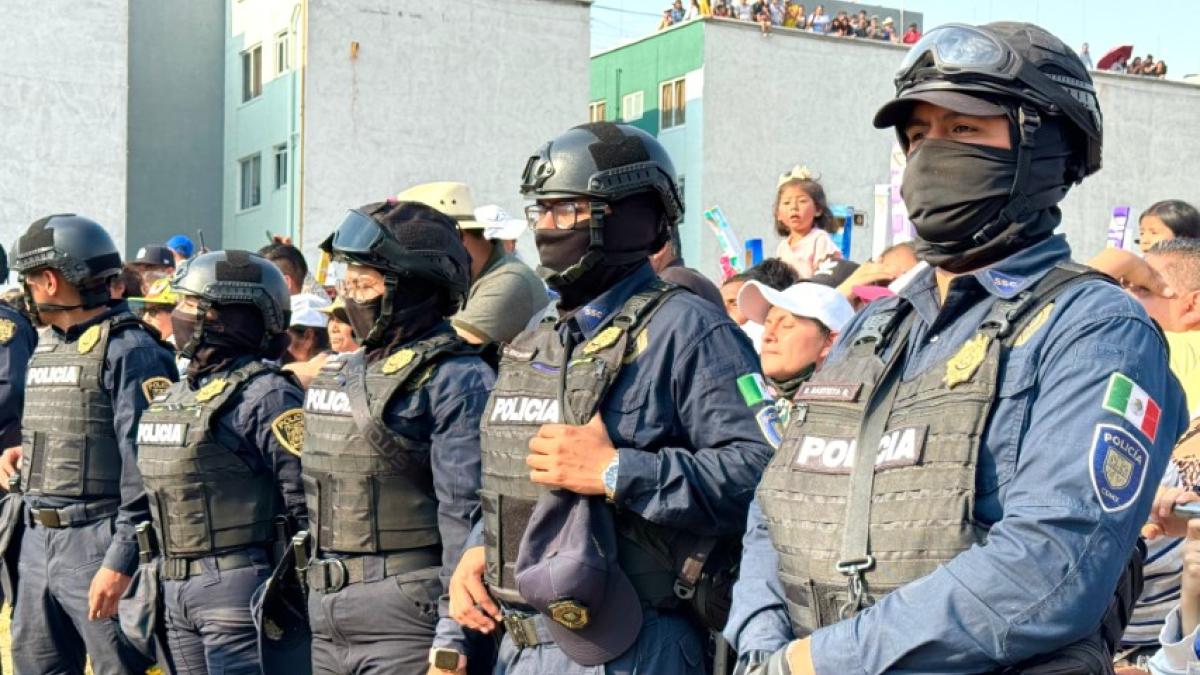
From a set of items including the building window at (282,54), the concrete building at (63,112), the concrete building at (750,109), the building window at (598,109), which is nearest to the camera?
the concrete building at (63,112)

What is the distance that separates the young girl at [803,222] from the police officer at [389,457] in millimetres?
3641

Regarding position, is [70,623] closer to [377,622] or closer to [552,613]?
[377,622]

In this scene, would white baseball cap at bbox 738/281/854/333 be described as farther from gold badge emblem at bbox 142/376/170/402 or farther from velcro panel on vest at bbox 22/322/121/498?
velcro panel on vest at bbox 22/322/121/498

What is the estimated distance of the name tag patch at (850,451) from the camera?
306 centimetres

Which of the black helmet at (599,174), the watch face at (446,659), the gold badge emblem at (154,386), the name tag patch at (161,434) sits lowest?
the watch face at (446,659)

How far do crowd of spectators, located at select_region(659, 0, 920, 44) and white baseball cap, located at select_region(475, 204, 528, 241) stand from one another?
3290 centimetres

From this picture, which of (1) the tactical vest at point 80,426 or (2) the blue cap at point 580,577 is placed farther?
(1) the tactical vest at point 80,426

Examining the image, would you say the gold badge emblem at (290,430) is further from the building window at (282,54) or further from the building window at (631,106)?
the building window at (631,106)

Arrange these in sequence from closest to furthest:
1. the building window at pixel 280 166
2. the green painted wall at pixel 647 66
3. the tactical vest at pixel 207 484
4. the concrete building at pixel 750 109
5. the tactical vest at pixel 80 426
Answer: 1. the tactical vest at pixel 207 484
2. the tactical vest at pixel 80 426
3. the building window at pixel 280 166
4. the concrete building at pixel 750 109
5. the green painted wall at pixel 647 66

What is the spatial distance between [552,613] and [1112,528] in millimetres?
1854

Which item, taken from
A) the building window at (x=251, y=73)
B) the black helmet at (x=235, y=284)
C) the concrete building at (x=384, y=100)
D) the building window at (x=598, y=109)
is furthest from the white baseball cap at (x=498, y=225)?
A: the building window at (x=598, y=109)

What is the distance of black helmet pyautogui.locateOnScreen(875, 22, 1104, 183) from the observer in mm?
3186

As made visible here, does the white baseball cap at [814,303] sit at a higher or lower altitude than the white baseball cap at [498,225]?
lower

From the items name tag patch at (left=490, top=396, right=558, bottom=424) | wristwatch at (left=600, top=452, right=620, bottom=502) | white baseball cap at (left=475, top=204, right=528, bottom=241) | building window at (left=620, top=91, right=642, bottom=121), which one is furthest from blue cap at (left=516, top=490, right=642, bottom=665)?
building window at (left=620, top=91, right=642, bottom=121)
